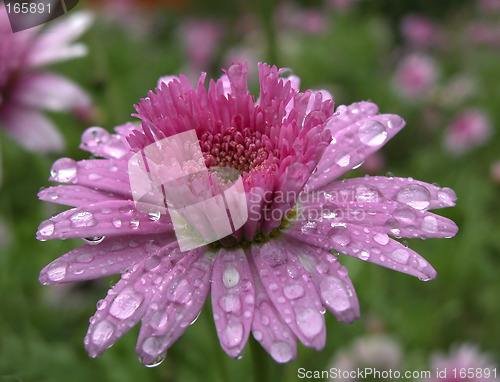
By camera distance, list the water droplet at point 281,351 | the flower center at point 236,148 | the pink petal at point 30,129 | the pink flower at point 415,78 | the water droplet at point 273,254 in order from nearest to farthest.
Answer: the water droplet at point 281,351
the water droplet at point 273,254
the flower center at point 236,148
the pink petal at point 30,129
the pink flower at point 415,78

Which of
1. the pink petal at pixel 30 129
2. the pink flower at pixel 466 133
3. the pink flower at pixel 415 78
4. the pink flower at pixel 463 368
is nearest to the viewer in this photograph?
the pink petal at pixel 30 129

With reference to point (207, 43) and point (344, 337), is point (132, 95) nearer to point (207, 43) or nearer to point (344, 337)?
point (207, 43)

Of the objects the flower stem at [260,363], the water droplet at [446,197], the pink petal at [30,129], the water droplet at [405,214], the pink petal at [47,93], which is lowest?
the flower stem at [260,363]

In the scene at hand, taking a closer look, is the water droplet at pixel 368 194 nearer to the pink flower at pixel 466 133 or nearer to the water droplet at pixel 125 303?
the water droplet at pixel 125 303

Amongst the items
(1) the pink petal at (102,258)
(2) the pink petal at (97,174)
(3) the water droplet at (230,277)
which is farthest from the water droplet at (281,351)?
(2) the pink petal at (97,174)

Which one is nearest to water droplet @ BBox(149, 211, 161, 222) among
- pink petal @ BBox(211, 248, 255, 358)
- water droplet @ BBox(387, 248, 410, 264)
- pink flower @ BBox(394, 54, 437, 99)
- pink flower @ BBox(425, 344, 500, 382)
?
pink petal @ BBox(211, 248, 255, 358)

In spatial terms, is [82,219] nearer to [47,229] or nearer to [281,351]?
[47,229]

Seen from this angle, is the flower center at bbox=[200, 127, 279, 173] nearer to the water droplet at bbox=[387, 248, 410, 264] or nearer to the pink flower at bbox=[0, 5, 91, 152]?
the water droplet at bbox=[387, 248, 410, 264]
